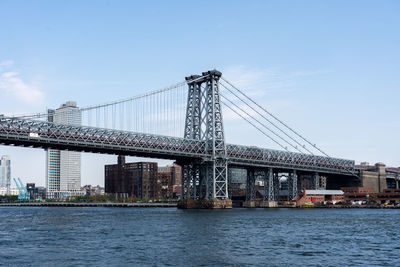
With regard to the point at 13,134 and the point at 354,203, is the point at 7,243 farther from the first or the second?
the point at 354,203

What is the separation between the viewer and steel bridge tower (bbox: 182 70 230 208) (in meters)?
124

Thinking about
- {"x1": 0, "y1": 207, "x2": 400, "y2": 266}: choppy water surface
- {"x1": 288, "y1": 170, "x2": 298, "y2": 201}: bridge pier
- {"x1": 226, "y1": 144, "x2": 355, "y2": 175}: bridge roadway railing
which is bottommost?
{"x1": 0, "y1": 207, "x2": 400, "y2": 266}: choppy water surface

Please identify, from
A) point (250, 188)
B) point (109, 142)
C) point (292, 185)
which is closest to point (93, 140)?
point (109, 142)

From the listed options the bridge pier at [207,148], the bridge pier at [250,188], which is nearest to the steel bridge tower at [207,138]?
the bridge pier at [207,148]

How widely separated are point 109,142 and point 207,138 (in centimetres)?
2606

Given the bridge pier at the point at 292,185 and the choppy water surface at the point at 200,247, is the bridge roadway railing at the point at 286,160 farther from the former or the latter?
the choppy water surface at the point at 200,247

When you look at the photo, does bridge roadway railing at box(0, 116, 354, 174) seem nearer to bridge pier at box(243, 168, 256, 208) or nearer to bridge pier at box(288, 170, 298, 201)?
bridge pier at box(243, 168, 256, 208)

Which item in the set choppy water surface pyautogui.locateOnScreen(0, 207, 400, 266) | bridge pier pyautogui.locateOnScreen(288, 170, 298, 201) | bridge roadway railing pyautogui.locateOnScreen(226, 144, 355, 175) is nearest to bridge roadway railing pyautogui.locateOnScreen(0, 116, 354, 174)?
bridge roadway railing pyautogui.locateOnScreen(226, 144, 355, 175)

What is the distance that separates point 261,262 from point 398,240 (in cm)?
2237

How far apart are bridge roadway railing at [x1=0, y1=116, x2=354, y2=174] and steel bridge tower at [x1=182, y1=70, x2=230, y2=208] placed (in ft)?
10.1

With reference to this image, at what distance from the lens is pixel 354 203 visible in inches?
6909

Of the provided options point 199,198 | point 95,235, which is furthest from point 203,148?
point 95,235

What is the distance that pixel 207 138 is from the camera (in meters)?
126

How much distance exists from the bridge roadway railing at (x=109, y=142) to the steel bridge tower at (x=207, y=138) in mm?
3065
